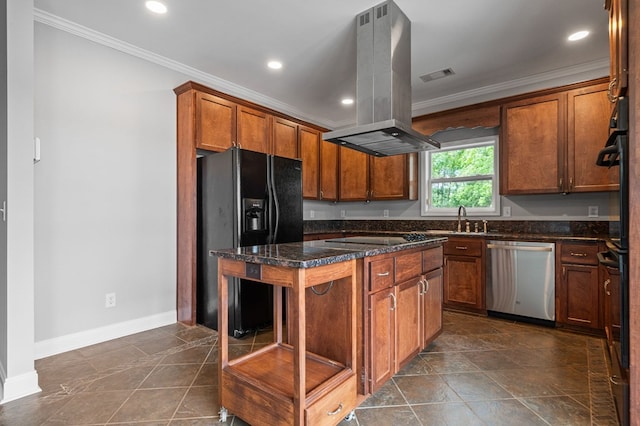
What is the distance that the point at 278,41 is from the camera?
2.99m

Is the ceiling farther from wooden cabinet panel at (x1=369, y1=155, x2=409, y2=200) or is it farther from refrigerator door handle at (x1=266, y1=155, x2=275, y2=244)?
refrigerator door handle at (x1=266, y1=155, x2=275, y2=244)

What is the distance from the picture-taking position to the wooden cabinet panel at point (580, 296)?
2.96 meters

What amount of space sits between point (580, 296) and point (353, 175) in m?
3.08

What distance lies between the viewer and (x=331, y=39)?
2.94 meters

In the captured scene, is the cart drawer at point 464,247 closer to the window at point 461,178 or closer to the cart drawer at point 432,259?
the window at point 461,178

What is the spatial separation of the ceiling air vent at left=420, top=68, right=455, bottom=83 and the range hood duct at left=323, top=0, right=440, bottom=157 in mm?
1080

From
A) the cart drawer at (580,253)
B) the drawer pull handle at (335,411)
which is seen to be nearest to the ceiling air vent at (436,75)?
the cart drawer at (580,253)

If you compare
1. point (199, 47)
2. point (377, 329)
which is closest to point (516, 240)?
point (377, 329)

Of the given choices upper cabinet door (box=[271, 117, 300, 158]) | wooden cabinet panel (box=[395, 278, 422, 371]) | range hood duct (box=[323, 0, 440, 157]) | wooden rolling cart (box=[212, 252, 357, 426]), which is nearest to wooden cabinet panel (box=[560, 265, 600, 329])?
wooden cabinet panel (box=[395, 278, 422, 371])

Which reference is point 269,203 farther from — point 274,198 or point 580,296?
point 580,296

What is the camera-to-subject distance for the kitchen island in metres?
1.45

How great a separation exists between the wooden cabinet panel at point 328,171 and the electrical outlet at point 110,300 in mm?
2877

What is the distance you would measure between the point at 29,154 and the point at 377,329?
92.3 inches

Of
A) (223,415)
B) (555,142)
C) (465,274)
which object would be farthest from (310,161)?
(223,415)
